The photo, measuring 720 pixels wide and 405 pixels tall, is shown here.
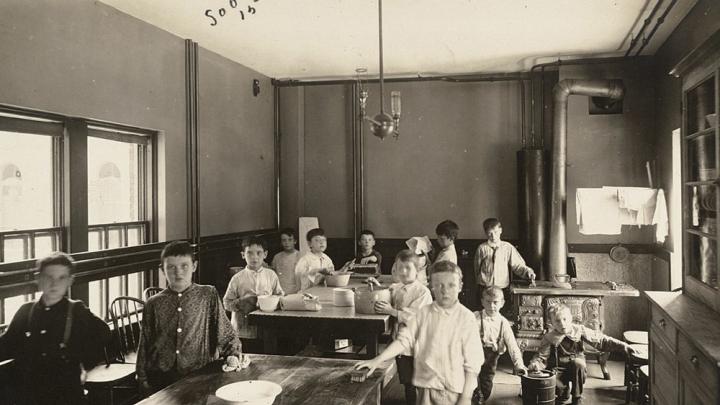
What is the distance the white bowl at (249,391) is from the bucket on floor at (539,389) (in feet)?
8.17

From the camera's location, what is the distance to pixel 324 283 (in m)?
5.68

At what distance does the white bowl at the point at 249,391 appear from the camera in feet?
7.82

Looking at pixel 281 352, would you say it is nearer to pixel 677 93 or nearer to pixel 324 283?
pixel 324 283

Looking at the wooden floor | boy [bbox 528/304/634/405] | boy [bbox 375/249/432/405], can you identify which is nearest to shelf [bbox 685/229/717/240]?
boy [bbox 528/304/634/405]

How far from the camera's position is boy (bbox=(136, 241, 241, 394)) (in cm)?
311

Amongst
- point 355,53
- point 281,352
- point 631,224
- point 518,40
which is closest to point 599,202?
point 631,224

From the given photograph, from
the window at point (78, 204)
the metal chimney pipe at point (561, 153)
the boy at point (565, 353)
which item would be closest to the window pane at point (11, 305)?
the window at point (78, 204)

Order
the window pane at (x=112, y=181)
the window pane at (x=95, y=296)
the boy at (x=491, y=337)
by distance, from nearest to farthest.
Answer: the boy at (x=491, y=337) → the window pane at (x=95, y=296) → the window pane at (x=112, y=181)

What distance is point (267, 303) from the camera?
4.24 metres

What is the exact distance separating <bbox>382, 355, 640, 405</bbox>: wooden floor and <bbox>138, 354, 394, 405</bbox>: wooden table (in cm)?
229

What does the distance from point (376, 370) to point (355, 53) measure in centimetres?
475

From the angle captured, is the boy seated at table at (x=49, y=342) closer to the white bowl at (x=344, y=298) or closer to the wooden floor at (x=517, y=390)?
the white bowl at (x=344, y=298)

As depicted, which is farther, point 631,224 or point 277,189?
point 277,189

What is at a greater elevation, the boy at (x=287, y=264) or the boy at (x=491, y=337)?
the boy at (x=287, y=264)
